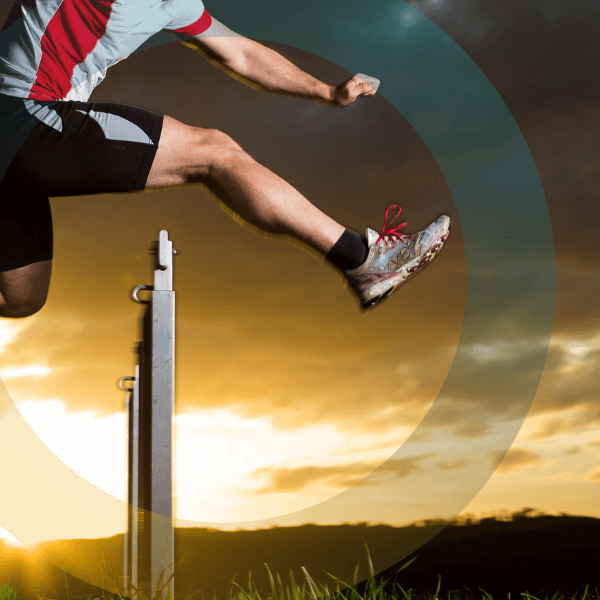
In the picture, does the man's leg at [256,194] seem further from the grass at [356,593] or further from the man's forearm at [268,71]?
the grass at [356,593]

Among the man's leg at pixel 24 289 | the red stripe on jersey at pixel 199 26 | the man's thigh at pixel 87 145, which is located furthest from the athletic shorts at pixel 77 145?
the man's leg at pixel 24 289

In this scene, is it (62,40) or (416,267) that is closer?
(62,40)

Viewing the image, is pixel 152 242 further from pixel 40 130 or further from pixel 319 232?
pixel 319 232

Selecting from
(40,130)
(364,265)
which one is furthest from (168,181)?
(364,265)

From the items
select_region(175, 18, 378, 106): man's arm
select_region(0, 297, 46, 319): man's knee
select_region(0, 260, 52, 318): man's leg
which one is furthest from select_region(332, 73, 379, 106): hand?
select_region(0, 297, 46, 319): man's knee

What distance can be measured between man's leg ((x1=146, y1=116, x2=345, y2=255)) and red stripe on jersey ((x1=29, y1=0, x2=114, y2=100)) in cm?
44

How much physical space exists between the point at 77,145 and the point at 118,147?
0.14m

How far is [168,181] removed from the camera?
2076 millimetres

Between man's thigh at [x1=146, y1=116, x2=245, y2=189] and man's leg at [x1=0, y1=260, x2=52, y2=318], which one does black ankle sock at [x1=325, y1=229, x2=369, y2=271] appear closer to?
man's thigh at [x1=146, y1=116, x2=245, y2=189]

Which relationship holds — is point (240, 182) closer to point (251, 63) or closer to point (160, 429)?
point (251, 63)

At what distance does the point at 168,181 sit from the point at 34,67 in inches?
25.7

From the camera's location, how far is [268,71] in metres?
2.50

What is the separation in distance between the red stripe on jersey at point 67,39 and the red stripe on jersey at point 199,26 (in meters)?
0.45

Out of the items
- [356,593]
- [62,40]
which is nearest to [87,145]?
[62,40]
